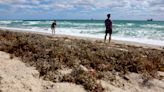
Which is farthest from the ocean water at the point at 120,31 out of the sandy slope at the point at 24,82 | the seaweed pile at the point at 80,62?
the sandy slope at the point at 24,82

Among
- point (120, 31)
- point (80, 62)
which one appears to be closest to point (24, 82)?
point (80, 62)

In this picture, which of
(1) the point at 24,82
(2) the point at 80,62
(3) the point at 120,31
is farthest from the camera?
(3) the point at 120,31

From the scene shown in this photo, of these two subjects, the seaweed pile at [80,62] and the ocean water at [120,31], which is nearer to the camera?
the seaweed pile at [80,62]

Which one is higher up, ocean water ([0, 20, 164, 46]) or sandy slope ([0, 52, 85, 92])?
sandy slope ([0, 52, 85, 92])

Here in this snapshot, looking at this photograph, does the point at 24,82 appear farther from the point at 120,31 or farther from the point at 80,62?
the point at 120,31

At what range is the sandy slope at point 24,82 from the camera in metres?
5.93

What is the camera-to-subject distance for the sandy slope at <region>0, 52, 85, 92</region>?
593 centimetres

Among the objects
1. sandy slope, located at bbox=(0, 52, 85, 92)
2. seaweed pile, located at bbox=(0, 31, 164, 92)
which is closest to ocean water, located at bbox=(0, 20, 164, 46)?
seaweed pile, located at bbox=(0, 31, 164, 92)

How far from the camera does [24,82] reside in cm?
618

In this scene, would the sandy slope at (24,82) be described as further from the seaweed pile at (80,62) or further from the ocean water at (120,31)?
the ocean water at (120,31)

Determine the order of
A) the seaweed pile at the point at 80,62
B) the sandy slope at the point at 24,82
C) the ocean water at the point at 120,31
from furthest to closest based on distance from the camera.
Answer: the ocean water at the point at 120,31 < the seaweed pile at the point at 80,62 < the sandy slope at the point at 24,82

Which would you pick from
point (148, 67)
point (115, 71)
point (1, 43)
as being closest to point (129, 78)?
point (115, 71)

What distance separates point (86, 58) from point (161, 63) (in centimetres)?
254

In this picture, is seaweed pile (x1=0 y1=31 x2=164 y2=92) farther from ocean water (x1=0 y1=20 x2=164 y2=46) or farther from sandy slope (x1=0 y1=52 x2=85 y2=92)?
ocean water (x1=0 y1=20 x2=164 y2=46)
